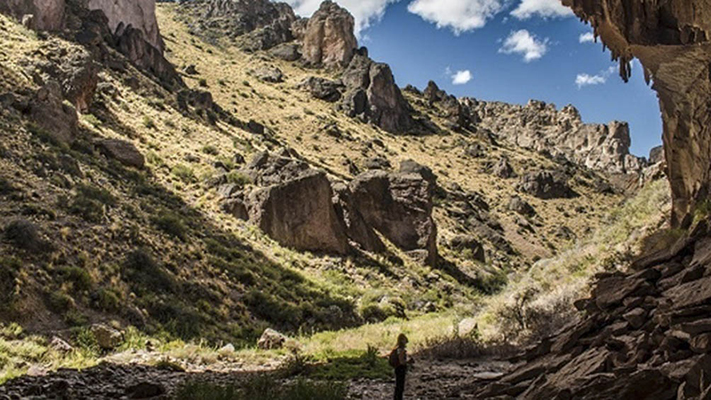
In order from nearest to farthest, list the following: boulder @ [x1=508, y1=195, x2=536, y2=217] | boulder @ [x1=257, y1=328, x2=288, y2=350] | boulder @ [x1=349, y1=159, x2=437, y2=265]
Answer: boulder @ [x1=257, y1=328, x2=288, y2=350], boulder @ [x1=349, y1=159, x2=437, y2=265], boulder @ [x1=508, y1=195, x2=536, y2=217]

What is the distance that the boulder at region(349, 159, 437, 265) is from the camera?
30.5 metres

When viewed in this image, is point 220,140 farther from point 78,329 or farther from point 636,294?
point 636,294

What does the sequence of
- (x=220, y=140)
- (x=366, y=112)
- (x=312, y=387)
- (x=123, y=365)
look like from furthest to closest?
(x=366, y=112) < (x=220, y=140) < (x=123, y=365) < (x=312, y=387)

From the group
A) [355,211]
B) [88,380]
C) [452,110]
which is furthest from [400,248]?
[452,110]

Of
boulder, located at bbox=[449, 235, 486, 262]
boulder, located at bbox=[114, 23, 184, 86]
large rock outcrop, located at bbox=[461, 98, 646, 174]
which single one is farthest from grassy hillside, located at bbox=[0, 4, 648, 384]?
large rock outcrop, located at bbox=[461, 98, 646, 174]

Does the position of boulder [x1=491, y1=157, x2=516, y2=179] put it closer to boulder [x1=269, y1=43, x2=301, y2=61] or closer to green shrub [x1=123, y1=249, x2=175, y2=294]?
boulder [x1=269, y1=43, x2=301, y2=61]

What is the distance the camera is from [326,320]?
18.7 meters

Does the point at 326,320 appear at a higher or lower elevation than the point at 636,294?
lower

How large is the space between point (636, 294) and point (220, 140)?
3138 centimetres

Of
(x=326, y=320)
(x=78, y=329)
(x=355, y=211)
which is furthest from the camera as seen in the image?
(x=355, y=211)

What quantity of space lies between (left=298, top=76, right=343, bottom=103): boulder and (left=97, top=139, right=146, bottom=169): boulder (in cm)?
3945

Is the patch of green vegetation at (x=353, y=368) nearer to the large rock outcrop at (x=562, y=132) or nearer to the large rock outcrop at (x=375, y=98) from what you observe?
the large rock outcrop at (x=375, y=98)

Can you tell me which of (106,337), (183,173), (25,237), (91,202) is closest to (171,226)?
(91,202)

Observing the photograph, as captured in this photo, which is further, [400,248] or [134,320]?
[400,248]
